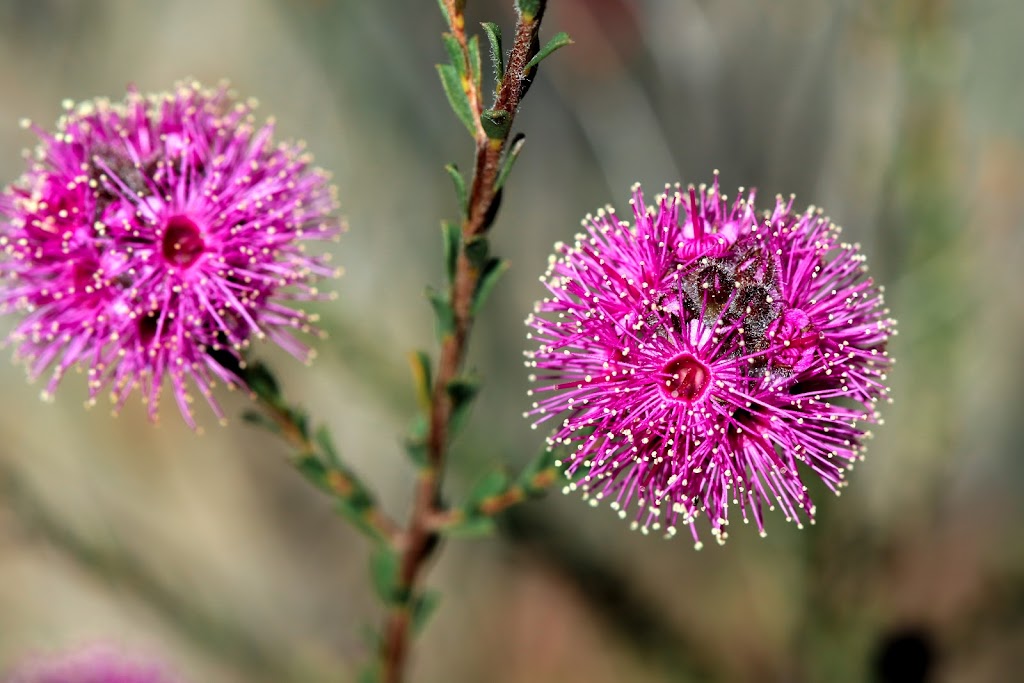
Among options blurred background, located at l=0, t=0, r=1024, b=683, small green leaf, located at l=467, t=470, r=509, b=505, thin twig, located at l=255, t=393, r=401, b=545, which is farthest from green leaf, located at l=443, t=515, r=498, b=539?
blurred background, located at l=0, t=0, r=1024, b=683

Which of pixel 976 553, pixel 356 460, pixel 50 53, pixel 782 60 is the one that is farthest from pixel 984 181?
pixel 50 53

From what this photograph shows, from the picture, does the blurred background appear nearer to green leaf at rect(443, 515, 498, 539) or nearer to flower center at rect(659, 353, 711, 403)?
green leaf at rect(443, 515, 498, 539)

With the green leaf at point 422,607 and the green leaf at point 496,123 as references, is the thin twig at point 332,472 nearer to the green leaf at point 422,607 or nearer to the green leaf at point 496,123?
the green leaf at point 422,607

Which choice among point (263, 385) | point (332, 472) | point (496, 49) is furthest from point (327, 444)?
point (496, 49)

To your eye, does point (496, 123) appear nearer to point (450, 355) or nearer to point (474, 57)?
point (474, 57)

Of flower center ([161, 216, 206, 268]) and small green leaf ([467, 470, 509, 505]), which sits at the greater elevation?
flower center ([161, 216, 206, 268])

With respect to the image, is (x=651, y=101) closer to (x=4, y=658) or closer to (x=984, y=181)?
(x=984, y=181)
